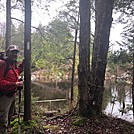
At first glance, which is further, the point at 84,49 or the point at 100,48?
the point at 100,48

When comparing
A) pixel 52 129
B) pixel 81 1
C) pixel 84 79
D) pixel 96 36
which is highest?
pixel 81 1

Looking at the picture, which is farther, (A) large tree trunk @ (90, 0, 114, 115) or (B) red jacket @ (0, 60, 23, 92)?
(A) large tree trunk @ (90, 0, 114, 115)

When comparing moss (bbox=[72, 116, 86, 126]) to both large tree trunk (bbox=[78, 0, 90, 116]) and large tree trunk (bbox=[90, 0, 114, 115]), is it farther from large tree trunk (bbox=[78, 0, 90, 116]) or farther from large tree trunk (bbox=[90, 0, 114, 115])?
large tree trunk (bbox=[90, 0, 114, 115])

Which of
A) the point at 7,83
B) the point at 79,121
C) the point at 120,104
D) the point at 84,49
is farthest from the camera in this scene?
the point at 120,104

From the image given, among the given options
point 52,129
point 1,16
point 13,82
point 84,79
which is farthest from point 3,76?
point 1,16

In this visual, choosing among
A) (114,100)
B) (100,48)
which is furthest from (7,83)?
(114,100)

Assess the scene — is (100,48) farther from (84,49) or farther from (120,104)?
(120,104)

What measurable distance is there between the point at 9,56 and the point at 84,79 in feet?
8.06

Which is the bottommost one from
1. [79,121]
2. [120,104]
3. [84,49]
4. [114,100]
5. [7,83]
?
[120,104]

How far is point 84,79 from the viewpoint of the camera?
5.41 meters

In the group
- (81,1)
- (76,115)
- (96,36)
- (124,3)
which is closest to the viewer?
(81,1)

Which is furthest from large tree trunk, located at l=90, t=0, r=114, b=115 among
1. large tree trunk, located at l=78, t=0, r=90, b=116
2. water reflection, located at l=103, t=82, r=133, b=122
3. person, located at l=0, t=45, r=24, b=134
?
water reflection, located at l=103, t=82, r=133, b=122

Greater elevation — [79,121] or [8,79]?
[8,79]

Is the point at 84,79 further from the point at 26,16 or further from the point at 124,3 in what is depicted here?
Answer: the point at 124,3
